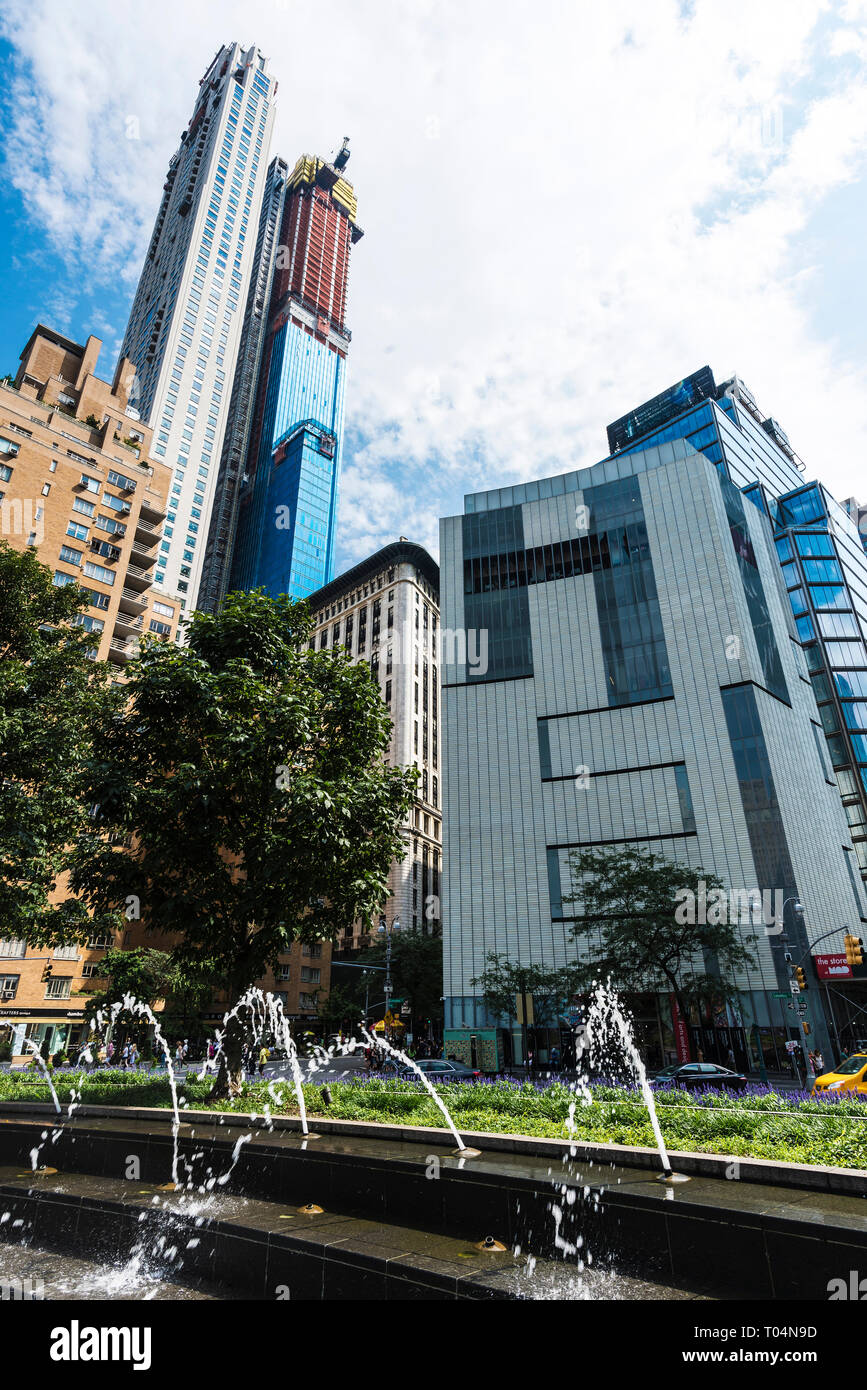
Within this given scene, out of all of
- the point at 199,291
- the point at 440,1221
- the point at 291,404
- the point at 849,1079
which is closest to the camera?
the point at 440,1221

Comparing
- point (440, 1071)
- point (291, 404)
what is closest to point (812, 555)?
point (440, 1071)

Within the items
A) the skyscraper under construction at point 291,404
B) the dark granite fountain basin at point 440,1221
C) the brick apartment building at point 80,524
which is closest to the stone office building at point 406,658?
the brick apartment building at point 80,524

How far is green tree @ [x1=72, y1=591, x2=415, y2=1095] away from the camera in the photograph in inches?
551

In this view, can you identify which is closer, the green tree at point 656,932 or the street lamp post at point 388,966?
the green tree at point 656,932

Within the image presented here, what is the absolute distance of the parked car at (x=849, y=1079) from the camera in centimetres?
1976

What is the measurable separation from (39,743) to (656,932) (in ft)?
100

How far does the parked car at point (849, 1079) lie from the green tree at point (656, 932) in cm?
1207

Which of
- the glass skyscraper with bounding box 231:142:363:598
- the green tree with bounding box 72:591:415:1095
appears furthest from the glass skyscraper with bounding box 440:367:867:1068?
the glass skyscraper with bounding box 231:142:363:598

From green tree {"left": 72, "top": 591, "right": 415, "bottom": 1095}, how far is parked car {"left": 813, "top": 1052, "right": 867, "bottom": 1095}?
14778 mm

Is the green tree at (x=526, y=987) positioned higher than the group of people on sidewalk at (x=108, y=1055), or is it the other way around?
the green tree at (x=526, y=987)

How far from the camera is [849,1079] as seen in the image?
20203 millimetres

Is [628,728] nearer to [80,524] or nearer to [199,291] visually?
→ [80,524]

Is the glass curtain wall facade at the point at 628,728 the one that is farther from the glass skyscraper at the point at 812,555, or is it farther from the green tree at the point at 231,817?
the green tree at the point at 231,817

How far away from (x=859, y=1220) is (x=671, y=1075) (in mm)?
26758
